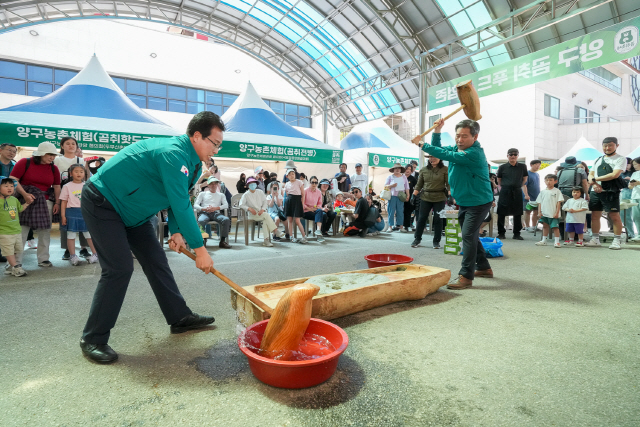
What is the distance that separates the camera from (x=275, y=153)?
9.27 meters

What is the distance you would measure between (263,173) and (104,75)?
4315mm

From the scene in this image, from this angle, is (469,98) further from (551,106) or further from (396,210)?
(551,106)

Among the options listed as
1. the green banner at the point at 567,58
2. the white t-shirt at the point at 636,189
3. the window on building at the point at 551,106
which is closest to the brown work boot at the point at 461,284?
the white t-shirt at the point at 636,189

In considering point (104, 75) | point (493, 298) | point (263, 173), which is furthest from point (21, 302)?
point (104, 75)

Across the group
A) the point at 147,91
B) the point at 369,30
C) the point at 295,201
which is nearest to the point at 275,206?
the point at 295,201

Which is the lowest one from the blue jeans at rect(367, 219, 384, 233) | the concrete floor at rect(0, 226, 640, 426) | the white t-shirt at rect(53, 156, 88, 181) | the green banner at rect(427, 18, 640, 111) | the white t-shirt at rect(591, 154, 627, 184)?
the concrete floor at rect(0, 226, 640, 426)

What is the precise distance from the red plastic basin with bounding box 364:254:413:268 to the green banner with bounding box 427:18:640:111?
6626 millimetres

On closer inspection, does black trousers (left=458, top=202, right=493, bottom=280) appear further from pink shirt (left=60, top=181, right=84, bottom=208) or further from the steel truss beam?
the steel truss beam

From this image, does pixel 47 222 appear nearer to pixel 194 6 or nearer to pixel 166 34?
pixel 194 6

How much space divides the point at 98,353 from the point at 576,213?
24.6ft

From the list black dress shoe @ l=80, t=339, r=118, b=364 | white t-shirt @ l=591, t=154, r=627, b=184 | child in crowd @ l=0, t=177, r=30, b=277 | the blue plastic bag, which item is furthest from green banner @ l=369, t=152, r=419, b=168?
black dress shoe @ l=80, t=339, r=118, b=364

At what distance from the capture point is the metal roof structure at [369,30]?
9.87m

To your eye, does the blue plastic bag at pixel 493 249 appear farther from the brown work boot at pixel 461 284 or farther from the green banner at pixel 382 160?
the green banner at pixel 382 160

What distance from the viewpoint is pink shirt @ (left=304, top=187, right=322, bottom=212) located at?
7617 millimetres
